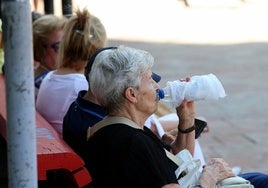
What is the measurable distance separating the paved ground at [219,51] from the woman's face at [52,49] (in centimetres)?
199

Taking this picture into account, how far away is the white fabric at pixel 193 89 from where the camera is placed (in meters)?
3.24

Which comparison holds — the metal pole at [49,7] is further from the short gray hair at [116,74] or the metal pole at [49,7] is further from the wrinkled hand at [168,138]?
the short gray hair at [116,74]

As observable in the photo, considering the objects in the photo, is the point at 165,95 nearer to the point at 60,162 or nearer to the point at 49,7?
the point at 60,162

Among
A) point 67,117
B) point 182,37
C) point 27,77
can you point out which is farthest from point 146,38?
point 27,77

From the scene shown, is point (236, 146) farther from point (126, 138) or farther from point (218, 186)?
point (126, 138)

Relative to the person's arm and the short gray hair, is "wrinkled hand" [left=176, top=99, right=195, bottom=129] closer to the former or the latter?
the person's arm

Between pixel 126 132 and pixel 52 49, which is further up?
pixel 126 132

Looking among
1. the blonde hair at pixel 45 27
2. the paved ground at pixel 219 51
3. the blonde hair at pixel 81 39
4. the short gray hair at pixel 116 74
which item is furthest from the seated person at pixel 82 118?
the paved ground at pixel 219 51

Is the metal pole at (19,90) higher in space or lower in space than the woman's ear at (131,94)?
higher

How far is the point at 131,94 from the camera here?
2898 mm

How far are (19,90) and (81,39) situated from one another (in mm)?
1958

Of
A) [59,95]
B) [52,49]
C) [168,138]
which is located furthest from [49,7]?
[168,138]

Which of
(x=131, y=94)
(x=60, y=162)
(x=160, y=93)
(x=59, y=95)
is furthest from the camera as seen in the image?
(x=59, y=95)

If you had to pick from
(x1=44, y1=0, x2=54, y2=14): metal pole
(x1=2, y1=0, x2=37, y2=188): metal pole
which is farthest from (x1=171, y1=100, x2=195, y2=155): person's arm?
(x1=44, y1=0, x2=54, y2=14): metal pole
